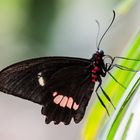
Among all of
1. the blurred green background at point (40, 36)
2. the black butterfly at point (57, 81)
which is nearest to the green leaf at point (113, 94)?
the black butterfly at point (57, 81)

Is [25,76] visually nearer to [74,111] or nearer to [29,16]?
[74,111]

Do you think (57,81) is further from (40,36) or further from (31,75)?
(40,36)

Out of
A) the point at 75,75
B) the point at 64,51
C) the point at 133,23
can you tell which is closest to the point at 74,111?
the point at 75,75

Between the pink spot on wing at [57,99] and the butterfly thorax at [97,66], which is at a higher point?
the butterfly thorax at [97,66]

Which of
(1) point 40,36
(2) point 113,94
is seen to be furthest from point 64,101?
(1) point 40,36

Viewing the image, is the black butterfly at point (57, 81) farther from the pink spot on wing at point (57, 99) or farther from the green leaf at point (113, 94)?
the green leaf at point (113, 94)

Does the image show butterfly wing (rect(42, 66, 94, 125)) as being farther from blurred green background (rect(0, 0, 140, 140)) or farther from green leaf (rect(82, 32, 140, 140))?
→ blurred green background (rect(0, 0, 140, 140))

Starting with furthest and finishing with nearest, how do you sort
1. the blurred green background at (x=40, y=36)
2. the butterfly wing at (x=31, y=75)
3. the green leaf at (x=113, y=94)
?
A: the blurred green background at (x=40, y=36)
the butterfly wing at (x=31, y=75)
the green leaf at (x=113, y=94)

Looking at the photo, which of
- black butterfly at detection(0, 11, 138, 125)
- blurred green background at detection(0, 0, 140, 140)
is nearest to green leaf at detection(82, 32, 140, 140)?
black butterfly at detection(0, 11, 138, 125)
